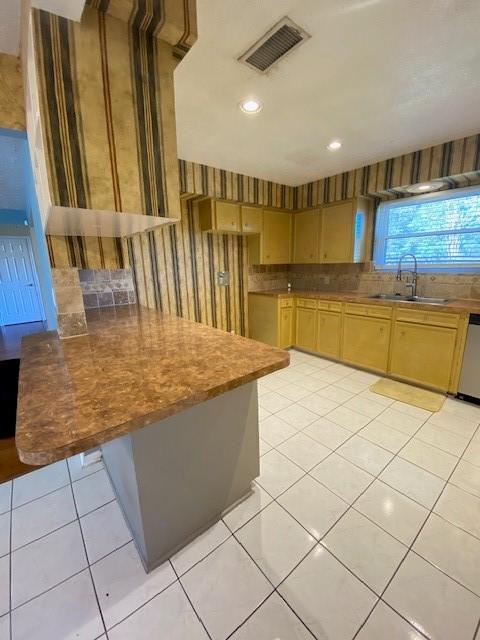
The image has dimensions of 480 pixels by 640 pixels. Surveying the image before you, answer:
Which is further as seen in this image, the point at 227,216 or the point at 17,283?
the point at 17,283

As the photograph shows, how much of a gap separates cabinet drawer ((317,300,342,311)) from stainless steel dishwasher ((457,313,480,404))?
1.34 m

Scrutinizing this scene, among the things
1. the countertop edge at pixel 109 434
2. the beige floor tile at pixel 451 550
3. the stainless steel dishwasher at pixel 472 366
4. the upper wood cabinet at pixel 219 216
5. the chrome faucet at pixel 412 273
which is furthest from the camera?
the upper wood cabinet at pixel 219 216

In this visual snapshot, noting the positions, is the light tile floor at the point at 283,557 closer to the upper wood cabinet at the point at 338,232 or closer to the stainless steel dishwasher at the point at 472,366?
the stainless steel dishwasher at the point at 472,366

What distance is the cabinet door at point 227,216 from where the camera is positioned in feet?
10.9

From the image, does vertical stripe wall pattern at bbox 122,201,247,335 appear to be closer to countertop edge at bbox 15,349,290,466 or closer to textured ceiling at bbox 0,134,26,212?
textured ceiling at bbox 0,134,26,212

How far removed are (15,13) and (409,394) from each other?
12.5ft

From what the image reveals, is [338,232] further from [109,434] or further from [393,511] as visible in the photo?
[109,434]

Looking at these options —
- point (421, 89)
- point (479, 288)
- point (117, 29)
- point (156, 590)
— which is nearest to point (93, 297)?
point (117, 29)

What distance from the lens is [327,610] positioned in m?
1.05

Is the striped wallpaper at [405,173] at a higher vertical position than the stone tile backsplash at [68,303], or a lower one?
higher

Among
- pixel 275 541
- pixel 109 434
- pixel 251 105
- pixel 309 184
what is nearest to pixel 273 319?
pixel 309 184

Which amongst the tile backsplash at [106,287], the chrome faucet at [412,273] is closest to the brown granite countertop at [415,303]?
the chrome faucet at [412,273]

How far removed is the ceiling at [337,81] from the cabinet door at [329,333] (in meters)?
1.91

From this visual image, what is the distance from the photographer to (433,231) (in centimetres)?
309
